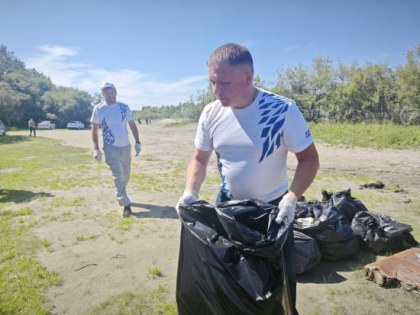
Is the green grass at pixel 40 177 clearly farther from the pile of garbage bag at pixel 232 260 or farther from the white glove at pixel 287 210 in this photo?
the white glove at pixel 287 210

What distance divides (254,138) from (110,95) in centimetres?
386

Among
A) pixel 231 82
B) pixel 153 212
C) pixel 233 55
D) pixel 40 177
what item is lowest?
pixel 153 212

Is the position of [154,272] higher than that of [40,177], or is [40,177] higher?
[40,177]

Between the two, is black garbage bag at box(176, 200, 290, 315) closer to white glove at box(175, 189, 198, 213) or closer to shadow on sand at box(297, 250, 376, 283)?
white glove at box(175, 189, 198, 213)

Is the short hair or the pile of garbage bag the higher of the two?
the short hair

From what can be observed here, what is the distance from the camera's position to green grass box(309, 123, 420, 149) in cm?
1337

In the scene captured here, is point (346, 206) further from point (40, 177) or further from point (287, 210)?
point (40, 177)

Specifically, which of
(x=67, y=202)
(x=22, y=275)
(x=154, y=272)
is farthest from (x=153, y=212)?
(x=22, y=275)

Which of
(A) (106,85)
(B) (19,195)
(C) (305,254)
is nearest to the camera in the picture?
(C) (305,254)

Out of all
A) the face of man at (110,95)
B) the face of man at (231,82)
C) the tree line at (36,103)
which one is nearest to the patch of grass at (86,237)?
the face of man at (110,95)

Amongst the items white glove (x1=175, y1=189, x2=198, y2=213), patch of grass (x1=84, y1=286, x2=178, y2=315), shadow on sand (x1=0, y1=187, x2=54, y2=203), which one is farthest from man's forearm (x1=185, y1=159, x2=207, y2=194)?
shadow on sand (x1=0, y1=187, x2=54, y2=203)

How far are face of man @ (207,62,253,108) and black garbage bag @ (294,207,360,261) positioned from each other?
1925mm

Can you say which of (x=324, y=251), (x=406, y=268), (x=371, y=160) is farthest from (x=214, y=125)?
(x=371, y=160)

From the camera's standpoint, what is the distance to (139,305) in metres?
2.55
